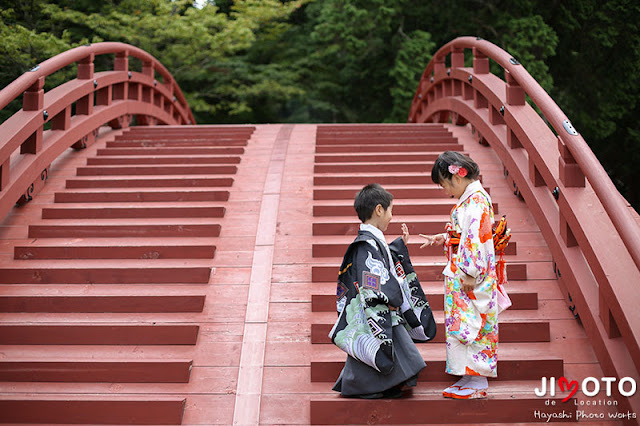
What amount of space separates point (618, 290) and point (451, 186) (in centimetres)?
111

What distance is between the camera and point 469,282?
2842 millimetres

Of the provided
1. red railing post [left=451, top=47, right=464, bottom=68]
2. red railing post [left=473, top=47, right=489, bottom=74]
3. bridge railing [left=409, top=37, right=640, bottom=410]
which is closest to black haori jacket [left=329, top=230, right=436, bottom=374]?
bridge railing [left=409, top=37, right=640, bottom=410]

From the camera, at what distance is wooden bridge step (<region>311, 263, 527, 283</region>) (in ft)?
13.0

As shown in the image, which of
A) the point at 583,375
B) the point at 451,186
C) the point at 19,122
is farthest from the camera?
the point at 19,122

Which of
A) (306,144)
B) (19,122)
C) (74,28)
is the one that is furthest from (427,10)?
(19,122)

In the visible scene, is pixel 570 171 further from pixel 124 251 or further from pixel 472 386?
pixel 124 251

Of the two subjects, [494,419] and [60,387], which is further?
[60,387]

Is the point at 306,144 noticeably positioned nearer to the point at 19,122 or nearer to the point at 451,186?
the point at 19,122

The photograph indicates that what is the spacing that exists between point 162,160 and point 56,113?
112cm

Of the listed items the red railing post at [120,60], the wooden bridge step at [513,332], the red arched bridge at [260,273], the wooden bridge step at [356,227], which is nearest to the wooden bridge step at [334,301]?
the red arched bridge at [260,273]

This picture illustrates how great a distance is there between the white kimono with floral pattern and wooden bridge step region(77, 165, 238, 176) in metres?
3.21

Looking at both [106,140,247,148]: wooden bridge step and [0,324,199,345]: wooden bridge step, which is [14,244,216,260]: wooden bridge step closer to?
[0,324,199,345]: wooden bridge step

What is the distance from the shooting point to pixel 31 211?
4883mm

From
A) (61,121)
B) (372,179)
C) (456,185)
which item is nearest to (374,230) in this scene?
(456,185)
